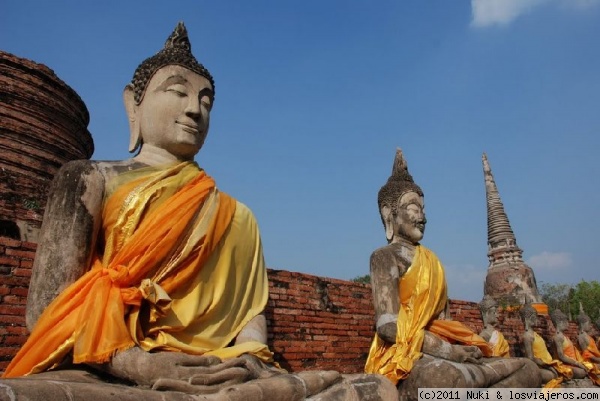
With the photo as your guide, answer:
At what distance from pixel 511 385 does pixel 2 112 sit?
24.5 ft

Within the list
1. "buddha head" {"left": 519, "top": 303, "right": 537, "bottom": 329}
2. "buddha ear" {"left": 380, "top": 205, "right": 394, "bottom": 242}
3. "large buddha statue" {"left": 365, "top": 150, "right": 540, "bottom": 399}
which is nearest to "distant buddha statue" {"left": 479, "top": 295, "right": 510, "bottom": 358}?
"buddha head" {"left": 519, "top": 303, "right": 537, "bottom": 329}

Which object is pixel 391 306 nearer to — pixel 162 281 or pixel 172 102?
pixel 162 281

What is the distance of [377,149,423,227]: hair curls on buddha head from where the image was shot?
5.55m

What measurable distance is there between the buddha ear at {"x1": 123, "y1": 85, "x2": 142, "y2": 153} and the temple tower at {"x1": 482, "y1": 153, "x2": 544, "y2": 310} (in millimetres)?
16800

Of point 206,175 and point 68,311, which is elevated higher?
point 206,175

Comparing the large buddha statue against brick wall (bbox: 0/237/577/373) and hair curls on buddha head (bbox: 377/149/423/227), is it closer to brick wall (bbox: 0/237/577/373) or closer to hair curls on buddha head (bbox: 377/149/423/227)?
hair curls on buddha head (bbox: 377/149/423/227)

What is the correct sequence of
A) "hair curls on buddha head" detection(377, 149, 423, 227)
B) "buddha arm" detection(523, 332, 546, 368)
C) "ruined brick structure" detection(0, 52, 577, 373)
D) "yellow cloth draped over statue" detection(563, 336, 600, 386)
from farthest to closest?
"yellow cloth draped over statue" detection(563, 336, 600, 386) < "buddha arm" detection(523, 332, 546, 368) < "hair curls on buddha head" detection(377, 149, 423, 227) < "ruined brick structure" detection(0, 52, 577, 373)

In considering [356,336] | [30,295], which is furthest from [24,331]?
[356,336]

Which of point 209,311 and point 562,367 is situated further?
point 562,367

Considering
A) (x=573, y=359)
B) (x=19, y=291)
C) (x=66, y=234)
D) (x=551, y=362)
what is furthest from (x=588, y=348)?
(x=66, y=234)

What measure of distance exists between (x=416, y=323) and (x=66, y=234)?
A: 311cm

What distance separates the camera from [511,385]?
15.6 feet

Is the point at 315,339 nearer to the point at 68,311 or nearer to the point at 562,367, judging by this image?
the point at 68,311

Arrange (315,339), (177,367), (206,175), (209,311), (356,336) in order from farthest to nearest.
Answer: (356,336), (315,339), (206,175), (209,311), (177,367)
